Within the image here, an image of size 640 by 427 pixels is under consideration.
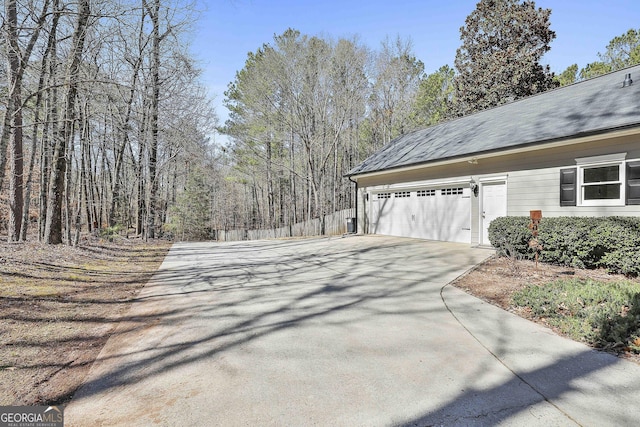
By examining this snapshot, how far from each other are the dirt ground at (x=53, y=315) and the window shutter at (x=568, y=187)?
9.21 meters

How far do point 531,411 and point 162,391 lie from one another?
105 inches

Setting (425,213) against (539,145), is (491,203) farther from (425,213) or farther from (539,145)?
(425,213)

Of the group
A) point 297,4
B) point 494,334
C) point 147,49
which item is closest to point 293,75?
point 147,49

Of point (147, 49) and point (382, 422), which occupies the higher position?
point (147, 49)

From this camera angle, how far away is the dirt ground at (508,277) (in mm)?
4738

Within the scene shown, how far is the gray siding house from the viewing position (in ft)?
21.7

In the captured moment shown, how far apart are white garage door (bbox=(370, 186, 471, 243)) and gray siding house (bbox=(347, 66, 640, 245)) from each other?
0.12 feet

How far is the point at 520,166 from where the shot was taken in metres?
8.27

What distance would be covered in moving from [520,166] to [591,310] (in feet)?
19.0

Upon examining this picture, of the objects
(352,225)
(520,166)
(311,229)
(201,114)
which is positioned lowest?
(311,229)

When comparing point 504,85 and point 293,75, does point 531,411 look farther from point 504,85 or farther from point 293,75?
point 504,85

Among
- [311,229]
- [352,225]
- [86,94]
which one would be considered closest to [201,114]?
[86,94]

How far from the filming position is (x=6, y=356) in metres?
2.74

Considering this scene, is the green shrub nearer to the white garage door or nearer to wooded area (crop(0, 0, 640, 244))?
the white garage door
